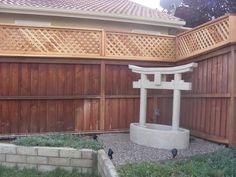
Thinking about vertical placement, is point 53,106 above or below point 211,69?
below

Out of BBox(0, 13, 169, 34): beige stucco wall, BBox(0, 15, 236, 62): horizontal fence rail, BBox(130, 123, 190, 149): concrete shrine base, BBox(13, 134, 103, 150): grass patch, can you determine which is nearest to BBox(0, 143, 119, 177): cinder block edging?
BBox(13, 134, 103, 150): grass patch

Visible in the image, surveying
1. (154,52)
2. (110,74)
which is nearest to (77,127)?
(110,74)

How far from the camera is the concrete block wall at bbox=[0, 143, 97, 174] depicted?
5869mm

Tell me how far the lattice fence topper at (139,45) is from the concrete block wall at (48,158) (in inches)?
142

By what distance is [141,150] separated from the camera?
696 cm

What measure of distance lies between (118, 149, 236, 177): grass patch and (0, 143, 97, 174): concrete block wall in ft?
2.87

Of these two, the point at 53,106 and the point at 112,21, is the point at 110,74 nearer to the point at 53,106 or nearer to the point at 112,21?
the point at 53,106

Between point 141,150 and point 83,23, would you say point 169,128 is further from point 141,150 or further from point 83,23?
point 83,23

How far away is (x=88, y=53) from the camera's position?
28.0ft

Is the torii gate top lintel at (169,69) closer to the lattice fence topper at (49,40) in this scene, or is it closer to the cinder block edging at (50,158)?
the lattice fence topper at (49,40)

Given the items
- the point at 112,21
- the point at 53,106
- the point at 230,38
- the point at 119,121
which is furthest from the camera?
the point at 112,21

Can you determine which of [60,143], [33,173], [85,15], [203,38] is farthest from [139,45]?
[33,173]

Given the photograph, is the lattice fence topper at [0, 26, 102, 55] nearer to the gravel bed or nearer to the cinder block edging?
the gravel bed

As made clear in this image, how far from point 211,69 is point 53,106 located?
428 centimetres
